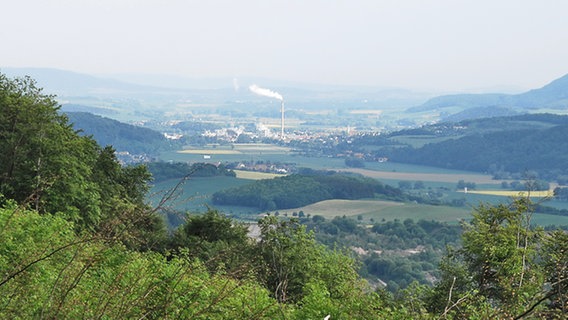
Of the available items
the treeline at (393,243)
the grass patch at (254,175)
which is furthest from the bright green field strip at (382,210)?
the grass patch at (254,175)

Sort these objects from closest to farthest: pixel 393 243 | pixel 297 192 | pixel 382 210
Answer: pixel 393 243 < pixel 382 210 < pixel 297 192

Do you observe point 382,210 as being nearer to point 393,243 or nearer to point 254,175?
point 393,243

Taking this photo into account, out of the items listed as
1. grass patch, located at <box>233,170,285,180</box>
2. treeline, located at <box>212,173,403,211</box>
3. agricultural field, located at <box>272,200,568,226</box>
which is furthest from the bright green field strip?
grass patch, located at <box>233,170,285,180</box>

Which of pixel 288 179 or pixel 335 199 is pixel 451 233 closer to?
pixel 335 199

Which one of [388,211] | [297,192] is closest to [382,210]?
[388,211]

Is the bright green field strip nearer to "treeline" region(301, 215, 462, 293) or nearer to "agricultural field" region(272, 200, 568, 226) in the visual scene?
"agricultural field" region(272, 200, 568, 226)

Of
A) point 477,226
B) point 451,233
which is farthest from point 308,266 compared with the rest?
point 451,233

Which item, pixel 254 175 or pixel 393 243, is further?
pixel 254 175

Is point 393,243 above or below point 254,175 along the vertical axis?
above

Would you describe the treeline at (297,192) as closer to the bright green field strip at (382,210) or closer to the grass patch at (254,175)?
the bright green field strip at (382,210)

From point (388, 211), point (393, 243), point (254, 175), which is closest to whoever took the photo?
point (393, 243)
